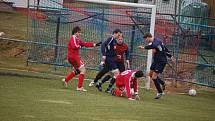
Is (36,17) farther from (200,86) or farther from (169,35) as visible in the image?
(200,86)

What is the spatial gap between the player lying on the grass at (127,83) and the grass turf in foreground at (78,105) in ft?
1.30

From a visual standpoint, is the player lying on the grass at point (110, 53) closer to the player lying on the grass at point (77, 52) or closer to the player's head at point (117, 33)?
the player's head at point (117, 33)

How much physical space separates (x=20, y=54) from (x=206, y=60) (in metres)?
8.89

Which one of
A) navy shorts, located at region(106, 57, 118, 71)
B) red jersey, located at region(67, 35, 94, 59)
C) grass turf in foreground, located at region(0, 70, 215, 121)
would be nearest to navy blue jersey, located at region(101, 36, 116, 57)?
navy shorts, located at region(106, 57, 118, 71)

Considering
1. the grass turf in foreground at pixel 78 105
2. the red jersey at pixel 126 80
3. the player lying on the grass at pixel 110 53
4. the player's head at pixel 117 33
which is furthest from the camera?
the player lying on the grass at pixel 110 53

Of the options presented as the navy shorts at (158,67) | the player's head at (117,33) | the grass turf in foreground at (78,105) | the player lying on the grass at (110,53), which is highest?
the player's head at (117,33)

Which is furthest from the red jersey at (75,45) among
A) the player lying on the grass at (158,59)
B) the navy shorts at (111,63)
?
the player lying on the grass at (158,59)

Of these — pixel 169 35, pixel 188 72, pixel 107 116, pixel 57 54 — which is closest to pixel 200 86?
pixel 188 72

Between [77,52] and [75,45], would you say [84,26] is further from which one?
[75,45]

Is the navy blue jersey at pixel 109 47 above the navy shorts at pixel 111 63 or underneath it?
above

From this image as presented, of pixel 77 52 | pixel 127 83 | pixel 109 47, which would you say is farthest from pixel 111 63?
pixel 127 83

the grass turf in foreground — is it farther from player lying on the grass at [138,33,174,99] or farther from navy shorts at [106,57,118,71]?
navy shorts at [106,57,118,71]

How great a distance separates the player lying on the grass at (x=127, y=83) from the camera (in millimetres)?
18344

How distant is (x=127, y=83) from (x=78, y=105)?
11.0 feet
